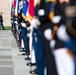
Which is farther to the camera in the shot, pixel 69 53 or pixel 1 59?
pixel 1 59

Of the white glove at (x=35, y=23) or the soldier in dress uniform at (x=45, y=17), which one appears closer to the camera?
the soldier in dress uniform at (x=45, y=17)

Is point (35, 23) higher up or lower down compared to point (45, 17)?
lower down

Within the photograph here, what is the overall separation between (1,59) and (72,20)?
739 cm

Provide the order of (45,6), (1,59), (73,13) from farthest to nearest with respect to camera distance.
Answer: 1. (1,59)
2. (45,6)
3. (73,13)

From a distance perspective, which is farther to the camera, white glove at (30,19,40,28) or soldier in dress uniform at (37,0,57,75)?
white glove at (30,19,40,28)

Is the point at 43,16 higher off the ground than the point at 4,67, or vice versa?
the point at 43,16

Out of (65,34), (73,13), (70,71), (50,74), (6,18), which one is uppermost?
(73,13)

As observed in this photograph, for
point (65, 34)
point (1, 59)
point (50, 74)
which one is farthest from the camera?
point (1, 59)

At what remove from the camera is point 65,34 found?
8.19 feet

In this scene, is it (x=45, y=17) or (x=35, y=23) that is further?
(x=35, y=23)

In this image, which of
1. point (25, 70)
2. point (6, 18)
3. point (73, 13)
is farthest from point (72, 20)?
point (6, 18)

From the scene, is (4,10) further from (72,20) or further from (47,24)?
(72,20)

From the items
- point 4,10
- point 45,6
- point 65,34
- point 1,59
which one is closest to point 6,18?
Result: point 4,10

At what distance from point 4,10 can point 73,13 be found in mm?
29732
